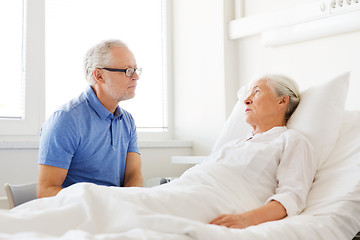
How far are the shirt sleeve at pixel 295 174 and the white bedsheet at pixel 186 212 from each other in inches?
2.0

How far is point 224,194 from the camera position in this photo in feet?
4.98

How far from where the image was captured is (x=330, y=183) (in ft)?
5.44

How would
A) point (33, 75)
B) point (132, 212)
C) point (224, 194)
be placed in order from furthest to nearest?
1. point (33, 75)
2. point (224, 194)
3. point (132, 212)

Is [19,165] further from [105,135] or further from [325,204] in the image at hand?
[325,204]

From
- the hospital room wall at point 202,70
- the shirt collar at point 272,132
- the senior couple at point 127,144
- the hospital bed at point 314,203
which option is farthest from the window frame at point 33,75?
the shirt collar at point 272,132

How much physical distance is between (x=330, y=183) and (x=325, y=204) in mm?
125

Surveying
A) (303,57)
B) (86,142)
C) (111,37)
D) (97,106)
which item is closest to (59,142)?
(86,142)

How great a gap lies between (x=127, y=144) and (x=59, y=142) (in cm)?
43

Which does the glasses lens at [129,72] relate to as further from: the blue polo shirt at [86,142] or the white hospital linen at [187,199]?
the white hospital linen at [187,199]

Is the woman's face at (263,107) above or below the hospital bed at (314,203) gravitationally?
above

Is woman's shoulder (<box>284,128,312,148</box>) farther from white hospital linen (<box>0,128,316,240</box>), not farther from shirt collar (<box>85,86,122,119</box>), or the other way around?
shirt collar (<box>85,86,122,119</box>)

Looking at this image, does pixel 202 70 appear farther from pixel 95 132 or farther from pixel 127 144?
pixel 95 132

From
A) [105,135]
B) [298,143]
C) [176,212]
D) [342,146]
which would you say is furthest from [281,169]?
[105,135]

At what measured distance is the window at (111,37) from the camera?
2.99 m
